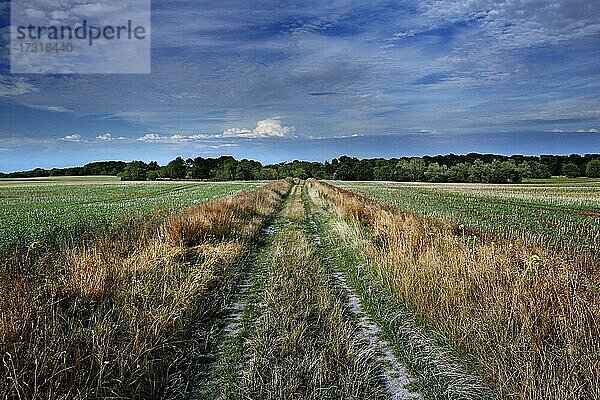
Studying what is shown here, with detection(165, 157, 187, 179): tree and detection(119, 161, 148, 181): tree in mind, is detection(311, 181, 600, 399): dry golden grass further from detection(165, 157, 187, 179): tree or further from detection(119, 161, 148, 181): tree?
detection(165, 157, 187, 179): tree

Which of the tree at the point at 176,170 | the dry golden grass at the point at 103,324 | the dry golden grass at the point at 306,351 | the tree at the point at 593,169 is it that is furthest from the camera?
the tree at the point at 176,170

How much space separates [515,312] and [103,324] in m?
5.00

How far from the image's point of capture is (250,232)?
13820 mm

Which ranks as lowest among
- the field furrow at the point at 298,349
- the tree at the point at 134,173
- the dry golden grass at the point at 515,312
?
the field furrow at the point at 298,349

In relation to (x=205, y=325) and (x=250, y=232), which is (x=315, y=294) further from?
(x=250, y=232)

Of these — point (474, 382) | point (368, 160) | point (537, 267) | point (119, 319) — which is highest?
point (368, 160)

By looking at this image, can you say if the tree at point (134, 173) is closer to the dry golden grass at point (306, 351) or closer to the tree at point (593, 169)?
the dry golden grass at point (306, 351)

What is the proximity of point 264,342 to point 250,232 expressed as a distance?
8.89 metres

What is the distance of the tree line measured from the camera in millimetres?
108850

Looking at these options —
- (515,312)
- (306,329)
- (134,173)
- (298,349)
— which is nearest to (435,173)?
(134,173)

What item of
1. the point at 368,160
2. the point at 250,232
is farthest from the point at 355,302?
the point at 368,160

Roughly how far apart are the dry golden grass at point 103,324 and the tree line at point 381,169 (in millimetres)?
112001

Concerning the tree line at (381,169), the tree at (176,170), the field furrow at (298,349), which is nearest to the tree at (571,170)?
the tree line at (381,169)

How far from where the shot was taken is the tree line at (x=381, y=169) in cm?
10885
